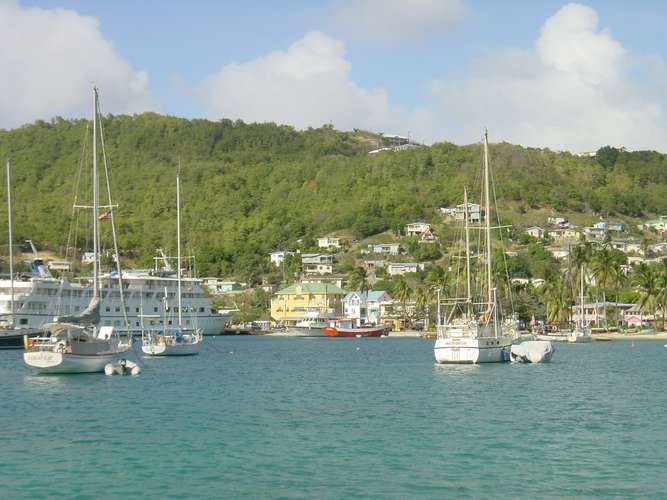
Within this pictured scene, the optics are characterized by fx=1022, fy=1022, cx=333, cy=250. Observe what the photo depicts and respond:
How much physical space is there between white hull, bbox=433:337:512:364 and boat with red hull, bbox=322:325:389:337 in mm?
83149

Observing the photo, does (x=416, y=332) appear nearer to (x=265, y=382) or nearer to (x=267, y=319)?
(x=267, y=319)

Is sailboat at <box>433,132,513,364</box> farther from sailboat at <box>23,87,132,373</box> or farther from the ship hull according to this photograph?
the ship hull

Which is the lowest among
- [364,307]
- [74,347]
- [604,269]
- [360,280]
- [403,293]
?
[74,347]

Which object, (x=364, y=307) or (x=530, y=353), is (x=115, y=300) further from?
(x=530, y=353)

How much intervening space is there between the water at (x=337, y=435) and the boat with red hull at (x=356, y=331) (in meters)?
86.1

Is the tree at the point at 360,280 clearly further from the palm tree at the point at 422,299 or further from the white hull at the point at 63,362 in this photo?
the white hull at the point at 63,362

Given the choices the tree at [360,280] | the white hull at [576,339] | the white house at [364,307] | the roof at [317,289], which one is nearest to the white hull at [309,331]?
the white house at [364,307]

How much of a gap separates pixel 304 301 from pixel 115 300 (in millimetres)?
50016

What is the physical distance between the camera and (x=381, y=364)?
71.2 m

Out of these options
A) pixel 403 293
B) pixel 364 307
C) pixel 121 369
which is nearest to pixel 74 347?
pixel 121 369

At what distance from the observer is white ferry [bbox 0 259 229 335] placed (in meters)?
111

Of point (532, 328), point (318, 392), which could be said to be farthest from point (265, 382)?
point (532, 328)

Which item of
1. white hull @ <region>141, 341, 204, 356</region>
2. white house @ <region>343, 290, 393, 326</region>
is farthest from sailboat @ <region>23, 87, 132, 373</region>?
white house @ <region>343, 290, 393, 326</region>

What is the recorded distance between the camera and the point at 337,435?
3347 cm
